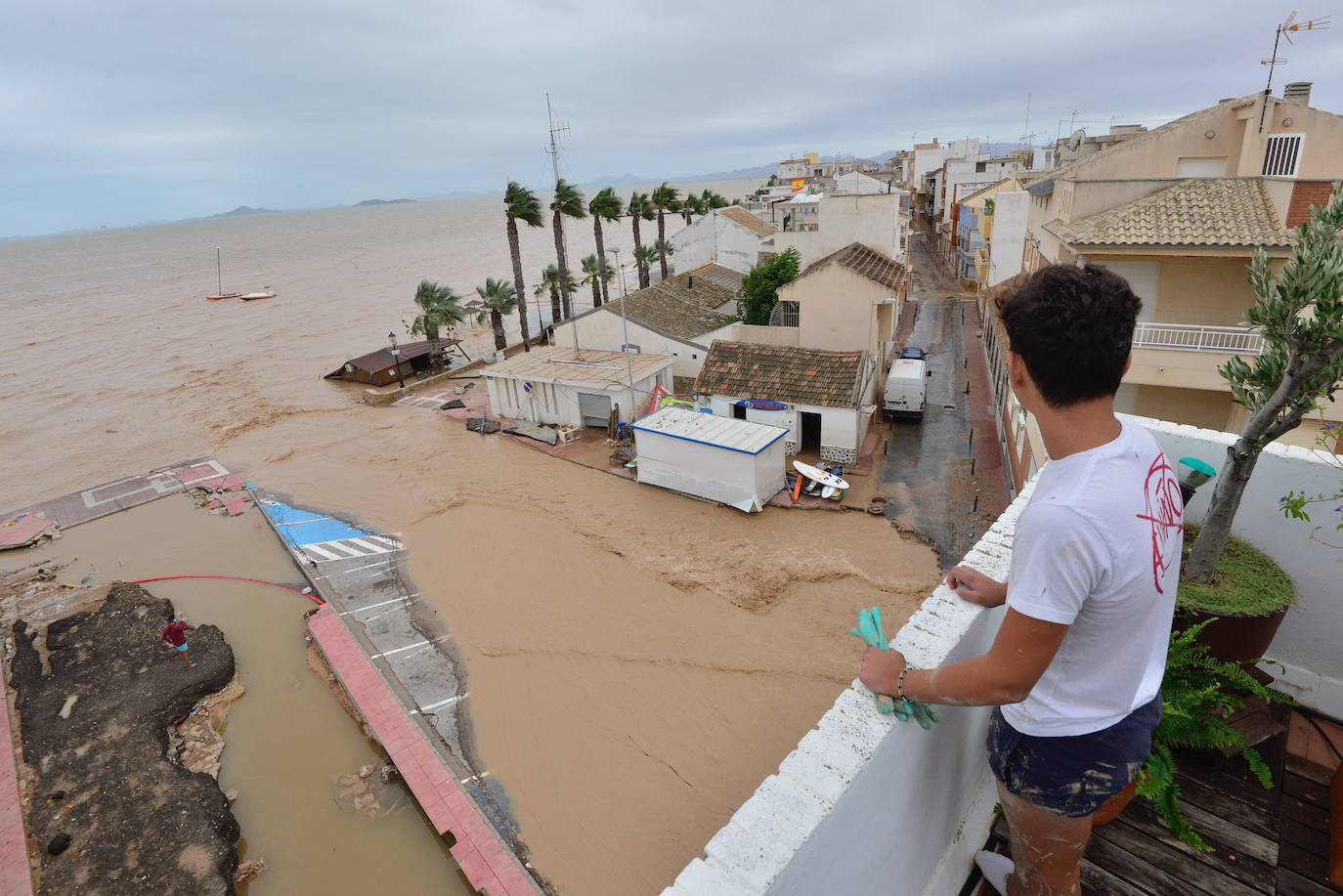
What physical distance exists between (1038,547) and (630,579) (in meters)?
14.0

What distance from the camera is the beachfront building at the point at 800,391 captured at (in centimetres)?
1953

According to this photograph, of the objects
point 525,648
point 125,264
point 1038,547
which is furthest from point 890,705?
point 125,264

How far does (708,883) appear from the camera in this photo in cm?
231

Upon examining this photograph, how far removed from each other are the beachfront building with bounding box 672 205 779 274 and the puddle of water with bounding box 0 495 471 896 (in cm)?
3311

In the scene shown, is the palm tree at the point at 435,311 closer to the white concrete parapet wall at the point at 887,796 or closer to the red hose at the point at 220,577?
the red hose at the point at 220,577

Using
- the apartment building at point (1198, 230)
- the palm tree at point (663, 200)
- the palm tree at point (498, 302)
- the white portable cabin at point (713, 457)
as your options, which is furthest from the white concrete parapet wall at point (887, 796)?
the palm tree at point (663, 200)

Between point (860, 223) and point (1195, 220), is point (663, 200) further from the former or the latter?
point (1195, 220)

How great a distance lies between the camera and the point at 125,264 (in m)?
130

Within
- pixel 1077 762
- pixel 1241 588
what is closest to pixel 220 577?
pixel 1077 762

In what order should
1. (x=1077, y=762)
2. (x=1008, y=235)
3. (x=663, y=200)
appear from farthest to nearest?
(x=663, y=200)
(x=1008, y=235)
(x=1077, y=762)

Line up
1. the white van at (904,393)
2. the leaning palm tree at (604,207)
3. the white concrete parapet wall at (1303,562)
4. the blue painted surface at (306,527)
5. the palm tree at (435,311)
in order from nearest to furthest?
the white concrete parapet wall at (1303,562) < the blue painted surface at (306,527) < the white van at (904,393) < the palm tree at (435,311) < the leaning palm tree at (604,207)

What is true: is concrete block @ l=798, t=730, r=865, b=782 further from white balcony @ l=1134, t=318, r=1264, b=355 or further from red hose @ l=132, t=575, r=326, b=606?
red hose @ l=132, t=575, r=326, b=606

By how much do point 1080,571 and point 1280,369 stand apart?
14.3 feet

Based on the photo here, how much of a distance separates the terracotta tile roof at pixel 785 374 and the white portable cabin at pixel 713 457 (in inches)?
87.1
